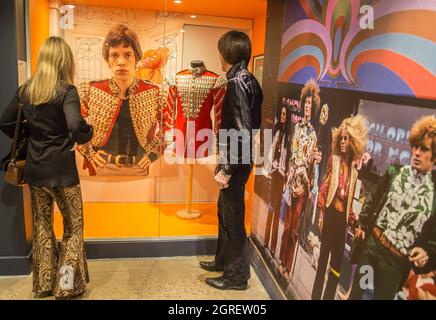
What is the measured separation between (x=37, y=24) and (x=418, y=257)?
9.40ft

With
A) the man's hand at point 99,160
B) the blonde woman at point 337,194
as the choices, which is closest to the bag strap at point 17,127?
the man's hand at point 99,160

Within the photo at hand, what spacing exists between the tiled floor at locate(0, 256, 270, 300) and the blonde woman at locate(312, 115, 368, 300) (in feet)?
2.91

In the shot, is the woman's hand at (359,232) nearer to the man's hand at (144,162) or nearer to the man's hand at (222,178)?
the man's hand at (222,178)

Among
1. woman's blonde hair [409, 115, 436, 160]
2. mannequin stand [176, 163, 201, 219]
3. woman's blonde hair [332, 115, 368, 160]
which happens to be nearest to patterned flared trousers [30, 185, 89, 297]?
mannequin stand [176, 163, 201, 219]

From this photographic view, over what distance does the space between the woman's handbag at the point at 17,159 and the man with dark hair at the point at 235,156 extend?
1.21 m

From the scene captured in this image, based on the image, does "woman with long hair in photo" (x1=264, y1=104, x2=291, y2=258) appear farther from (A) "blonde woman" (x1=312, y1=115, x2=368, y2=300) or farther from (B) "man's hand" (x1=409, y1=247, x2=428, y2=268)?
(B) "man's hand" (x1=409, y1=247, x2=428, y2=268)

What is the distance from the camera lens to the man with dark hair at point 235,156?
2.48 meters

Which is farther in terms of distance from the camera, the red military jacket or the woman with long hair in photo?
the red military jacket

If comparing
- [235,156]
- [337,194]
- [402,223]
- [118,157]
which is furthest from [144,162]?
[402,223]

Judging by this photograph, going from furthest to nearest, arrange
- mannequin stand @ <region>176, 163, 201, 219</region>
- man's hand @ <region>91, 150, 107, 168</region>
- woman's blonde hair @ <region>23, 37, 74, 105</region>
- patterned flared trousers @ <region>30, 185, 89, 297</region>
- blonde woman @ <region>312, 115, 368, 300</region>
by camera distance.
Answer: mannequin stand @ <region>176, 163, 201, 219</region> → man's hand @ <region>91, 150, 107, 168</region> → patterned flared trousers @ <region>30, 185, 89, 297</region> → woman's blonde hair @ <region>23, 37, 74, 105</region> → blonde woman @ <region>312, 115, 368, 300</region>

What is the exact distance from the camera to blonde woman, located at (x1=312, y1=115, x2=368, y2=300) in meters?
1.79

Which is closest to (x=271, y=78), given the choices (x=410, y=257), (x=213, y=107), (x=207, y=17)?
(x=213, y=107)

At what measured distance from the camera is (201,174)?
345 cm

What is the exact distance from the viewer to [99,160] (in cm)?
326
